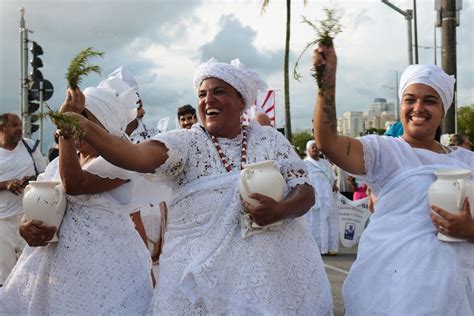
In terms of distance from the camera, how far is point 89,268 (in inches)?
159

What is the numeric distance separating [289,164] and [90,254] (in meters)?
1.24

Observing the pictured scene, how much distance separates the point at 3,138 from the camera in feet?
25.4

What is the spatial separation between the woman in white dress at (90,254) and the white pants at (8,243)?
3438 mm

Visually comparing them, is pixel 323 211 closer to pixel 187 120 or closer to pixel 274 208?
pixel 187 120

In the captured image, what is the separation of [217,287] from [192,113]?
4960 mm

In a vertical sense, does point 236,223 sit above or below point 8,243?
above

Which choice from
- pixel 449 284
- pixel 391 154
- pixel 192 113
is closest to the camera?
pixel 449 284

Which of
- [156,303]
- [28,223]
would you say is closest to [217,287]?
[156,303]

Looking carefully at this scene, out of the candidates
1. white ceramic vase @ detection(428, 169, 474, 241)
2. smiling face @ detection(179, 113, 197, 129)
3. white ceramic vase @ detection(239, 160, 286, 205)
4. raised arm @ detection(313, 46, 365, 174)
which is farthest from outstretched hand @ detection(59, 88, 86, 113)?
smiling face @ detection(179, 113, 197, 129)

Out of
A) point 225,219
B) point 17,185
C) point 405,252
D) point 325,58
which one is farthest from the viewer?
point 17,185

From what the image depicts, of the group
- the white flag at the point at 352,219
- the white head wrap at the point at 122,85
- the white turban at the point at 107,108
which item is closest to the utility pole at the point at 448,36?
the white flag at the point at 352,219

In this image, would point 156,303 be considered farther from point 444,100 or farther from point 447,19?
point 447,19

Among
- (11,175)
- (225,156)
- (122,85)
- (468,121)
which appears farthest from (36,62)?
(468,121)

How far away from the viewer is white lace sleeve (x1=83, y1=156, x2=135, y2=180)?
405 centimetres
